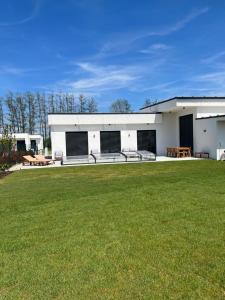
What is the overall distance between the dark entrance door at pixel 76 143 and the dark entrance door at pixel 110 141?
1420 mm

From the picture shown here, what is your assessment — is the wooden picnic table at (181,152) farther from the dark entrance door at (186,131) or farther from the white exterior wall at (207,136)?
the dark entrance door at (186,131)

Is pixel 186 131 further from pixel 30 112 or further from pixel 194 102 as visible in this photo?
pixel 30 112

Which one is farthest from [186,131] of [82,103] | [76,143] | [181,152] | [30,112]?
[30,112]

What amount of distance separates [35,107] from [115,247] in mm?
47391

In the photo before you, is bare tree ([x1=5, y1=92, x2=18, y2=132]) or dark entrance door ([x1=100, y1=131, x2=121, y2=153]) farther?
bare tree ([x1=5, y1=92, x2=18, y2=132])

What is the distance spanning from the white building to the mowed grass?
54.0 feet

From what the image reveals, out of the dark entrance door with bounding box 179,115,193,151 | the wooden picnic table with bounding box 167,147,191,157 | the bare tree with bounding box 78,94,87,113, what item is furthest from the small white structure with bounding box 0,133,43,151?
the wooden picnic table with bounding box 167,147,191,157

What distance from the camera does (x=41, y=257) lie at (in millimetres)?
4344

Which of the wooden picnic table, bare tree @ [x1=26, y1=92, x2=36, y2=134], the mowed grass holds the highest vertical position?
bare tree @ [x1=26, y1=92, x2=36, y2=134]

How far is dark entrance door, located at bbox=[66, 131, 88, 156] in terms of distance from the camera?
25.4 meters

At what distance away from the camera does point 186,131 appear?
25.7 metres

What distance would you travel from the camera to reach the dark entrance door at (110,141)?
26062mm

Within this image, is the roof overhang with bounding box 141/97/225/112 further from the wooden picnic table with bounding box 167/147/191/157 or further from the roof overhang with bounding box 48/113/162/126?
the wooden picnic table with bounding box 167/147/191/157

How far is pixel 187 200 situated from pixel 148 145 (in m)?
19.9
